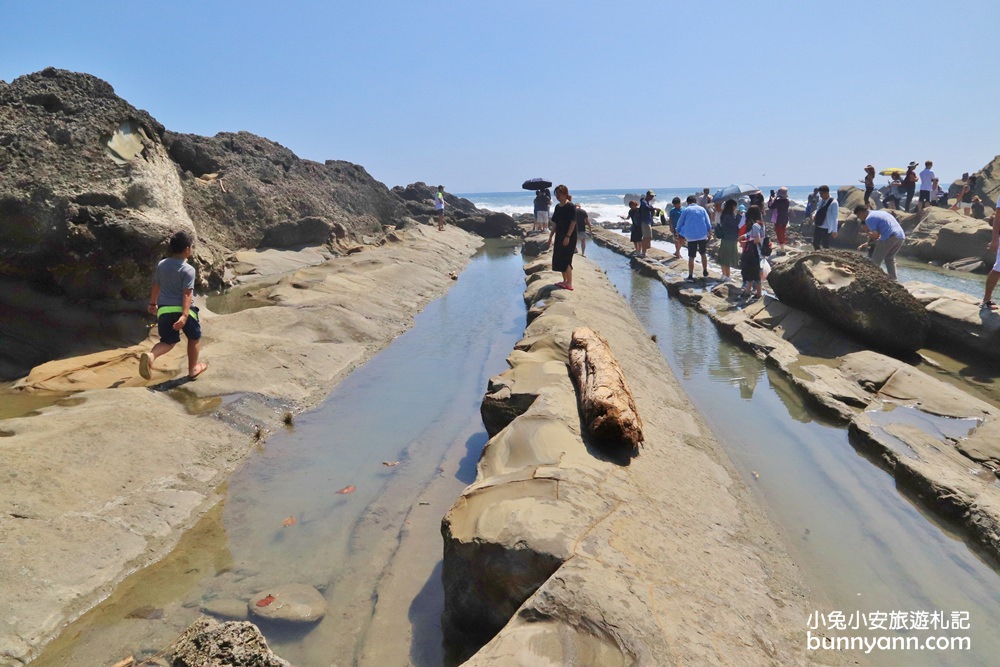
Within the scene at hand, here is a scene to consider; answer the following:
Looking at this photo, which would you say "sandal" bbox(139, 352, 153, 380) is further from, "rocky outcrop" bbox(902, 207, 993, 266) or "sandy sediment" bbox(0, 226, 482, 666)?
"rocky outcrop" bbox(902, 207, 993, 266)

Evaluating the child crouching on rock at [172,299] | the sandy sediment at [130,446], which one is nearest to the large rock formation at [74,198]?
the sandy sediment at [130,446]

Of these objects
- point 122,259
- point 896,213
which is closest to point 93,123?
point 122,259

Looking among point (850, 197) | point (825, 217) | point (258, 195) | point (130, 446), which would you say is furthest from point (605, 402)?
point (850, 197)

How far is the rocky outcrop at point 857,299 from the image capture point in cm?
748

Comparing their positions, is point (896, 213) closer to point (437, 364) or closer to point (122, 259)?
point (437, 364)

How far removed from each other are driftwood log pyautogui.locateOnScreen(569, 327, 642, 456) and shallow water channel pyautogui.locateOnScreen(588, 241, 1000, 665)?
1.24m

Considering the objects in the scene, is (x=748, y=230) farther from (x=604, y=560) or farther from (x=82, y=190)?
(x=82, y=190)

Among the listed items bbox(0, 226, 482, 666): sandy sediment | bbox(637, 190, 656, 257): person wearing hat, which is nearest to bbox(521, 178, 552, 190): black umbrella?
bbox(637, 190, 656, 257): person wearing hat

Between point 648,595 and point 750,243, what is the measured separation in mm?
8811

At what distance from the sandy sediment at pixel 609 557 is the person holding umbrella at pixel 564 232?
496cm

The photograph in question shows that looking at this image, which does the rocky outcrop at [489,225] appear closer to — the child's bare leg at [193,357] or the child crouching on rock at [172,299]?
the child's bare leg at [193,357]

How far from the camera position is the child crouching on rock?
5469mm

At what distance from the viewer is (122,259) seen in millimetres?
6508

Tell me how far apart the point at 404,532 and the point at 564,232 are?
6.19 meters
